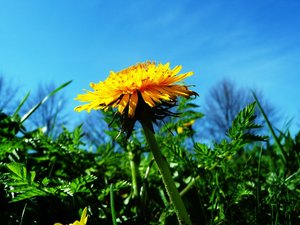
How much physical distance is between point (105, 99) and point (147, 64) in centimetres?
23

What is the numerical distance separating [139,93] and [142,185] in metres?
0.70

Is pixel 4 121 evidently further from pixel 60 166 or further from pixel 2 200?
pixel 2 200

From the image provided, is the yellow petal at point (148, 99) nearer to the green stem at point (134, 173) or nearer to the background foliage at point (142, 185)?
the background foliage at point (142, 185)

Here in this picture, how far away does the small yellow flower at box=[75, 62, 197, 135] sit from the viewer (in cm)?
101

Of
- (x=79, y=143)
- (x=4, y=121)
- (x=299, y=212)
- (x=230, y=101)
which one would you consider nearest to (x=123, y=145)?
(x=79, y=143)

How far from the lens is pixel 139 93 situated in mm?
1062

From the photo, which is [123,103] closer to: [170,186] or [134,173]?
[170,186]

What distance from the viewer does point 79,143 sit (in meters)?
1.56

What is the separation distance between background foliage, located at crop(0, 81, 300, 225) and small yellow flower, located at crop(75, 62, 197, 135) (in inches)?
2.9

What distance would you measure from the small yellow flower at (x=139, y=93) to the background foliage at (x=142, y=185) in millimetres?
73

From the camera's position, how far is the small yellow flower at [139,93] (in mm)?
1014

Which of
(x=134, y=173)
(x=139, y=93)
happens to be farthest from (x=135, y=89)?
(x=134, y=173)

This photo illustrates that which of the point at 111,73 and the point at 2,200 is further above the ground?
the point at 111,73

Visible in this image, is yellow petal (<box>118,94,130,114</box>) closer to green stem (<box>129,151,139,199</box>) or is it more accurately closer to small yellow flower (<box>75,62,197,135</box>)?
small yellow flower (<box>75,62,197,135</box>)
